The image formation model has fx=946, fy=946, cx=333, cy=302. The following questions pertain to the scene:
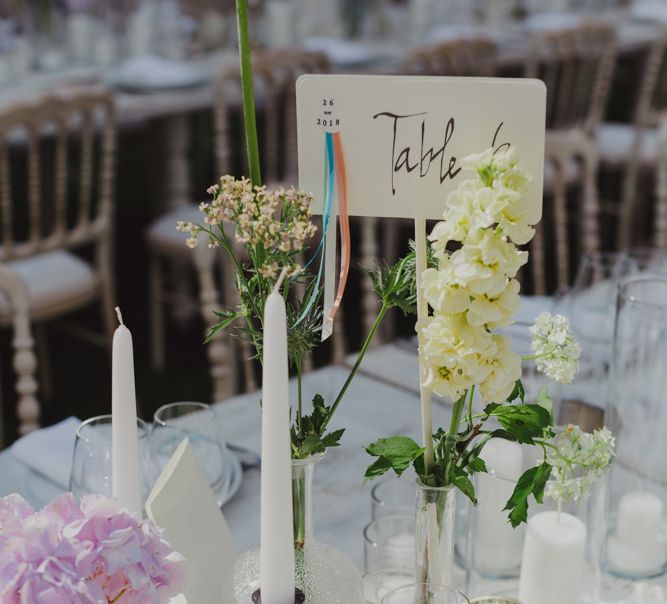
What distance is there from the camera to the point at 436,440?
0.65m

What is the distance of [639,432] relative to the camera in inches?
38.5

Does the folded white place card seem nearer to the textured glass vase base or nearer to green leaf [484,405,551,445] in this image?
the textured glass vase base

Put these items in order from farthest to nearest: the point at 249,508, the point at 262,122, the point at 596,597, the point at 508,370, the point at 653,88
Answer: the point at 653,88 → the point at 262,122 → the point at 249,508 → the point at 596,597 → the point at 508,370

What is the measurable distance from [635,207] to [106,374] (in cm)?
240

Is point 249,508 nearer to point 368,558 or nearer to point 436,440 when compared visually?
point 368,558

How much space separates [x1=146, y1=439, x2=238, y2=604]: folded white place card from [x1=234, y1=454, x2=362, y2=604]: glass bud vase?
47 mm

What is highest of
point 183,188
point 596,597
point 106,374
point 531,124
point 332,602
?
point 531,124

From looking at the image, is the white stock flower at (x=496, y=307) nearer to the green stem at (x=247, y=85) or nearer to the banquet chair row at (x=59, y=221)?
the green stem at (x=247, y=85)

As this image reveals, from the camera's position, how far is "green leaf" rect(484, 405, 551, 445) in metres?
0.62

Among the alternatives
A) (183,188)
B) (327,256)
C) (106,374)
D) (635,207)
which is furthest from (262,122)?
(327,256)

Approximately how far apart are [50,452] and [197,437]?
185 mm

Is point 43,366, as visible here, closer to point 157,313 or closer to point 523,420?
point 157,313

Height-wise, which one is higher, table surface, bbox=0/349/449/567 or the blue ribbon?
the blue ribbon

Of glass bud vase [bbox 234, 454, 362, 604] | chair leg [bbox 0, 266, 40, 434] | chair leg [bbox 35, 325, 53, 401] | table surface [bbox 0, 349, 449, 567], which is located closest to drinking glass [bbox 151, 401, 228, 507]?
table surface [bbox 0, 349, 449, 567]
